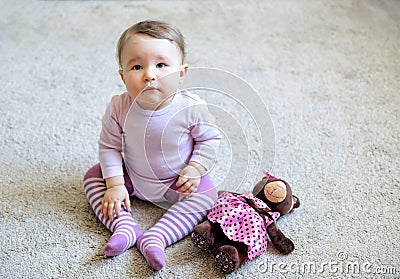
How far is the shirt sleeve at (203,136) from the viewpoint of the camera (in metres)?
1.14

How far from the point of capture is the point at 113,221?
112cm

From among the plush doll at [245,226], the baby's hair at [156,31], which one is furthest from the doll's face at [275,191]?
the baby's hair at [156,31]

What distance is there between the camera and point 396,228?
1.13m

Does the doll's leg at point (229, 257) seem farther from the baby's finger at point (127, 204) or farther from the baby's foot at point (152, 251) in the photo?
the baby's finger at point (127, 204)

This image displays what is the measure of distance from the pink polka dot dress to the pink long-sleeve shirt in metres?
0.12

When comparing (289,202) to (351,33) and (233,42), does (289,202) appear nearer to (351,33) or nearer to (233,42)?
(233,42)

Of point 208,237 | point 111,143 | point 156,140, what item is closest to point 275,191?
point 208,237

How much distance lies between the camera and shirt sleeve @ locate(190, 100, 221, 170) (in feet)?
3.74

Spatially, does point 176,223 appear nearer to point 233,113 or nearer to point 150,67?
point 150,67

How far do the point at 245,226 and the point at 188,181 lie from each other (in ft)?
0.55

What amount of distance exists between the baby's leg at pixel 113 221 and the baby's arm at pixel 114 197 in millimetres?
14

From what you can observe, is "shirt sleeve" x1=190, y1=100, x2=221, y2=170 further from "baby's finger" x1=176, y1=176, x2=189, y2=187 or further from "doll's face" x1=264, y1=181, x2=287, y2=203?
"doll's face" x1=264, y1=181, x2=287, y2=203

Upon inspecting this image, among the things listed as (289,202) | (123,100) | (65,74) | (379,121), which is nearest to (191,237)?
(289,202)

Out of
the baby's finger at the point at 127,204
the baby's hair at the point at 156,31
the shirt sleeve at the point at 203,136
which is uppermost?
the baby's hair at the point at 156,31
